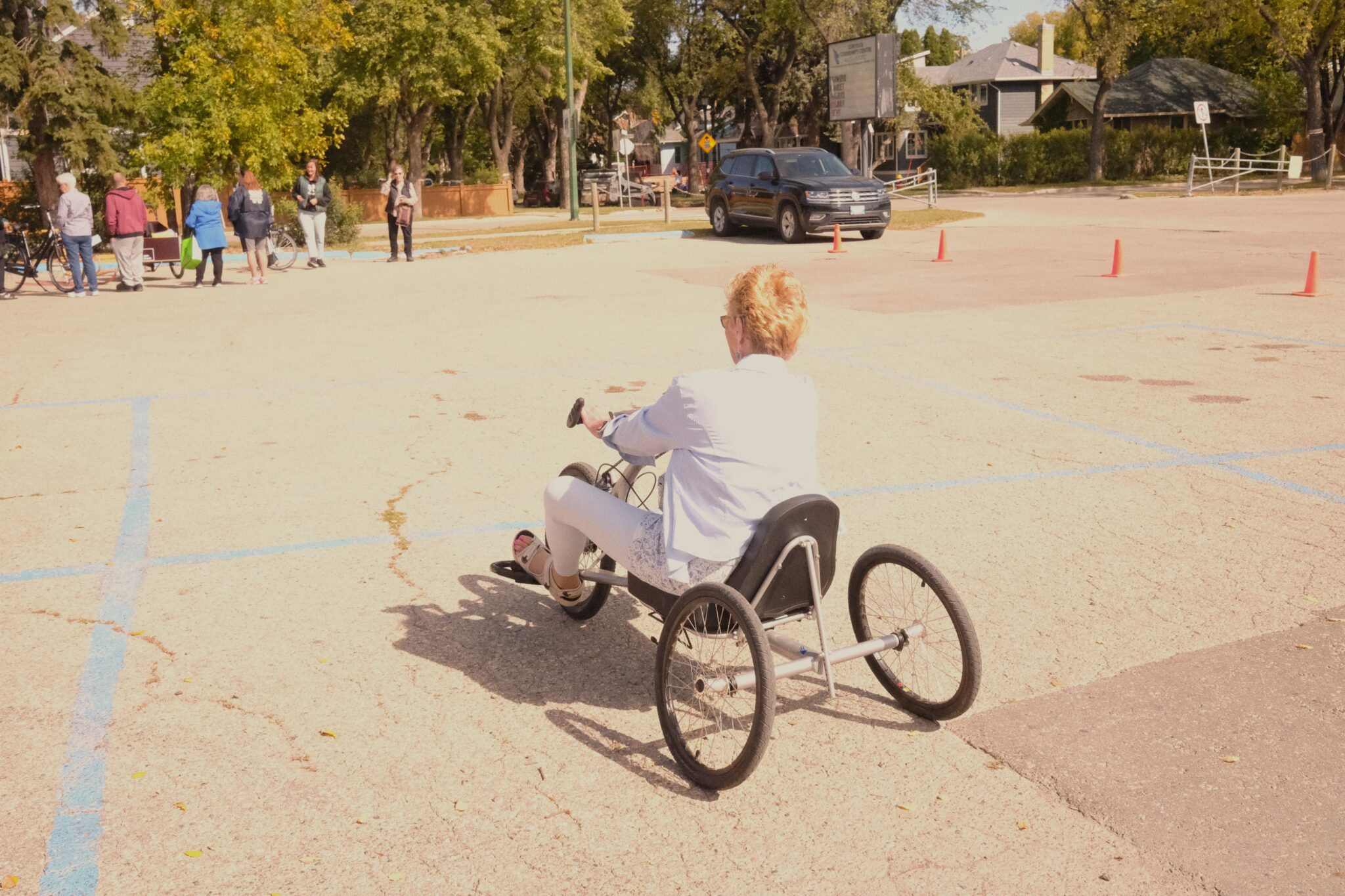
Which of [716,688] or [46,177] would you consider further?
[46,177]

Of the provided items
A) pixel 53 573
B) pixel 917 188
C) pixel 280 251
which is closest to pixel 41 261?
pixel 280 251

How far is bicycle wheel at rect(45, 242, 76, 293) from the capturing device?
63.3ft

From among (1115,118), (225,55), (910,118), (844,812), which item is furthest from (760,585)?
(1115,118)

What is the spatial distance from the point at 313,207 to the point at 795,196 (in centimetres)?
930

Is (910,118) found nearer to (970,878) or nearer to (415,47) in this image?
(415,47)

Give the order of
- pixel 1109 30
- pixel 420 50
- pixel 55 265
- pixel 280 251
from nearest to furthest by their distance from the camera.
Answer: pixel 55 265
pixel 280 251
pixel 420 50
pixel 1109 30

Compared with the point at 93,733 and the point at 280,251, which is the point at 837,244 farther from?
the point at 93,733

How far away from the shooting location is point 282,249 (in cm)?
2355

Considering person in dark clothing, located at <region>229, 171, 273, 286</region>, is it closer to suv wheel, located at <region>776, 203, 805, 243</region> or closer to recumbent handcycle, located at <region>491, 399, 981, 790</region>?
suv wheel, located at <region>776, 203, 805, 243</region>

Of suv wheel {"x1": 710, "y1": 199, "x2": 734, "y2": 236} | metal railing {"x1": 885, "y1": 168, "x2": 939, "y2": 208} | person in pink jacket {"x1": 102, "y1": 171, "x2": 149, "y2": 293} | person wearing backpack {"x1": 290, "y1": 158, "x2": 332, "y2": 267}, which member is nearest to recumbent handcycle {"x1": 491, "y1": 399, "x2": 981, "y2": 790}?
person in pink jacket {"x1": 102, "y1": 171, "x2": 149, "y2": 293}

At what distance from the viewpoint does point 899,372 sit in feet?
34.4

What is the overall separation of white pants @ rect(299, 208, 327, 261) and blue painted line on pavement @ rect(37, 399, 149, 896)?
16.9m

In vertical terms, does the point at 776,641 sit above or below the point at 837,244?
below

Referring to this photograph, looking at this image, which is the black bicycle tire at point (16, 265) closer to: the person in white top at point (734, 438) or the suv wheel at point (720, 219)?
the suv wheel at point (720, 219)
